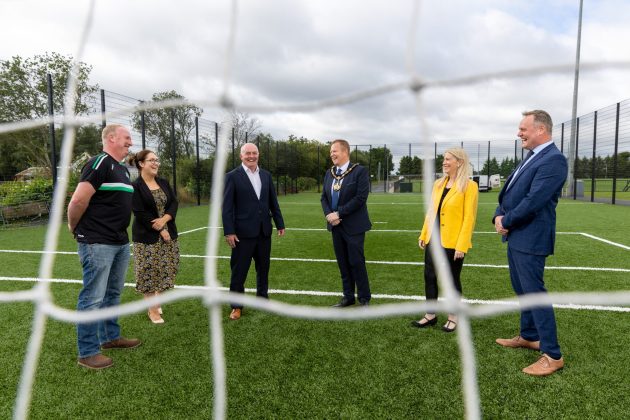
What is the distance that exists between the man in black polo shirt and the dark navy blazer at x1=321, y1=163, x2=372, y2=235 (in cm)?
177

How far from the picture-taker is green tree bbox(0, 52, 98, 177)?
9.67m

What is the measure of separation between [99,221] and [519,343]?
293 cm

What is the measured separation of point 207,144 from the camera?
1524 cm

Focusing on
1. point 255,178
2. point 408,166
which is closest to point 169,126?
point 255,178

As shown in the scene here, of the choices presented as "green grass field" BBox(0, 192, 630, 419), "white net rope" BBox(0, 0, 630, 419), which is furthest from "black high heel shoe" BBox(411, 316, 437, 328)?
"white net rope" BBox(0, 0, 630, 419)

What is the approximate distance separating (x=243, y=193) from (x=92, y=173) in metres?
1.30

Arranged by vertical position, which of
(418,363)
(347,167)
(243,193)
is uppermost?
(347,167)

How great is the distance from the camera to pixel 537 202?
2246 millimetres

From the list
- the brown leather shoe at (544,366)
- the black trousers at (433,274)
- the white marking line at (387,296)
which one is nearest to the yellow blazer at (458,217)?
the black trousers at (433,274)

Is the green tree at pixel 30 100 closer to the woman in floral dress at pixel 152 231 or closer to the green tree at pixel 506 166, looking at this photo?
the woman in floral dress at pixel 152 231

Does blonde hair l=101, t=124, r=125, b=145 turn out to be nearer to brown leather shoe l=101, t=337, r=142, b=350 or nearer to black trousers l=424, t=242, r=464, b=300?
brown leather shoe l=101, t=337, r=142, b=350

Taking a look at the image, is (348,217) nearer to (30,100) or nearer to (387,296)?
(387,296)

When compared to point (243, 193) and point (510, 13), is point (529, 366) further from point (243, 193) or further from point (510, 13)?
point (243, 193)

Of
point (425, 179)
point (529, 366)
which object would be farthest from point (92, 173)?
point (529, 366)
